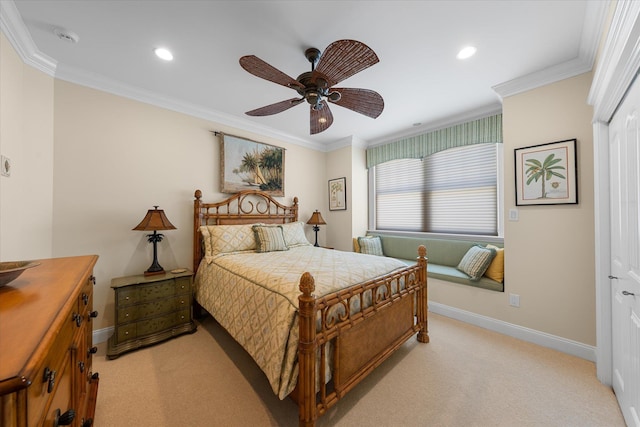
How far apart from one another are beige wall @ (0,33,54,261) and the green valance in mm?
4092

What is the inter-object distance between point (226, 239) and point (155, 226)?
73 cm

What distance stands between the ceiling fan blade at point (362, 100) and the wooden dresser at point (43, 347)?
6.32 feet

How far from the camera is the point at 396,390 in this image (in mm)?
1770

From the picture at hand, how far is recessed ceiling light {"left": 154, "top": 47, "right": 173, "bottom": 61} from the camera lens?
6.56 feet

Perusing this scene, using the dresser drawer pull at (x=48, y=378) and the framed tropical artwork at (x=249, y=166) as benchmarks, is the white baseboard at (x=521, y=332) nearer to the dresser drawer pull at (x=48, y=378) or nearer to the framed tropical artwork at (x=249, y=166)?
the framed tropical artwork at (x=249, y=166)

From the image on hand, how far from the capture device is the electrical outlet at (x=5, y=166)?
166 centimetres

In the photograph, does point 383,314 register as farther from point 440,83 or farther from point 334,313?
point 440,83

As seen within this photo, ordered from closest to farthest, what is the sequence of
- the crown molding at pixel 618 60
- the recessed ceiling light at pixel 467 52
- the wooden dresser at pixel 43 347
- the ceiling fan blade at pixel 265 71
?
the wooden dresser at pixel 43 347, the crown molding at pixel 618 60, the ceiling fan blade at pixel 265 71, the recessed ceiling light at pixel 467 52

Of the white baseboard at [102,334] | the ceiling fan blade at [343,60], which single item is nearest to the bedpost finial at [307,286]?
the ceiling fan blade at [343,60]

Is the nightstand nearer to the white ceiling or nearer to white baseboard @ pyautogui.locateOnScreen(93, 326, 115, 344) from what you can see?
white baseboard @ pyautogui.locateOnScreen(93, 326, 115, 344)

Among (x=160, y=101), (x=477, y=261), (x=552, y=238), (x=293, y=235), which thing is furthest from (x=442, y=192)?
(x=160, y=101)

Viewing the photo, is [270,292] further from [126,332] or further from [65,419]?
[126,332]

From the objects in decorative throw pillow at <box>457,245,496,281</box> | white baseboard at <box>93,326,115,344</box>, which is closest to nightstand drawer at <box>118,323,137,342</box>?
white baseboard at <box>93,326,115,344</box>

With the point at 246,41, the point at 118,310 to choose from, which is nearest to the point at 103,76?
the point at 246,41
